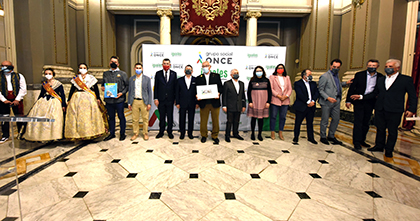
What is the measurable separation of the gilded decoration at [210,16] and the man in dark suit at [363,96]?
5072 mm

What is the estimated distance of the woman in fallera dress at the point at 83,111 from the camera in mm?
3598

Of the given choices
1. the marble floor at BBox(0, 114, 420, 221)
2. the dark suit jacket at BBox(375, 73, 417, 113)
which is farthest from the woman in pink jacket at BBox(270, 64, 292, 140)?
the dark suit jacket at BBox(375, 73, 417, 113)

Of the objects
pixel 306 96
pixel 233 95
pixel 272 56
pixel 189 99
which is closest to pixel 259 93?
pixel 233 95

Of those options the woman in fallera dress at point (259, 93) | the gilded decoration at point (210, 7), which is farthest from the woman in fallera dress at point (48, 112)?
the gilded decoration at point (210, 7)

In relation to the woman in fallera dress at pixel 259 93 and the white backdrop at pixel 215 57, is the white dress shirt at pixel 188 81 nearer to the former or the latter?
the white backdrop at pixel 215 57

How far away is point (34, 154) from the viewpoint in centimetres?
323

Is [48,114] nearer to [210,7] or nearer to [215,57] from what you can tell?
[215,57]

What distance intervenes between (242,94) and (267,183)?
1969mm

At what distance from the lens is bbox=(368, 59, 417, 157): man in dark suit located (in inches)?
122

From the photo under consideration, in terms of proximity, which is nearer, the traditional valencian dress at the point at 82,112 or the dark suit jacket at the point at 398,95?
the dark suit jacket at the point at 398,95

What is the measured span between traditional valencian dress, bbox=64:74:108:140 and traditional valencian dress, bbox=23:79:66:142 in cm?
13

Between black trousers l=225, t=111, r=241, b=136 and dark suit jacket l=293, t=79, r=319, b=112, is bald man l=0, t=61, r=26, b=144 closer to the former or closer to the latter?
black trousers l=225, t=111, r=241, b=136

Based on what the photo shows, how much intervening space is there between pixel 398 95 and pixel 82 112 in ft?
16.8

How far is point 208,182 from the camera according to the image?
241cm
